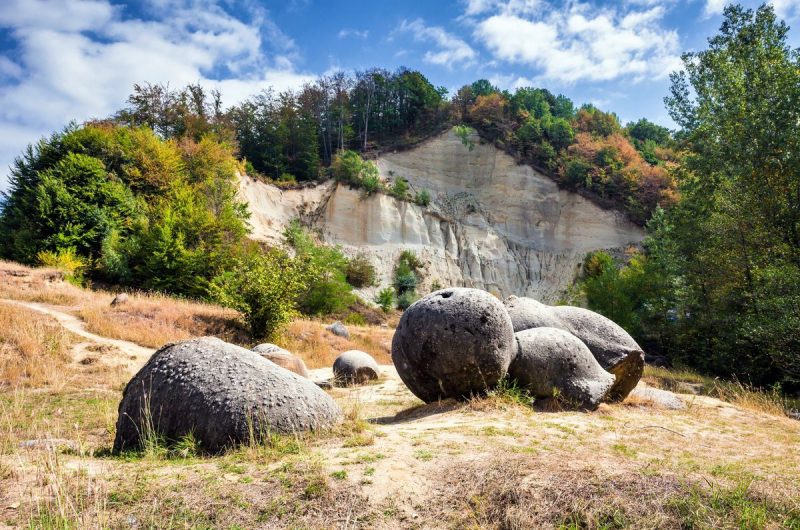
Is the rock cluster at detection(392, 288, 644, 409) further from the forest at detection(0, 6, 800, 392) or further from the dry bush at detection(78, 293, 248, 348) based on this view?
the dry bush at detection(78, 293, 248, 348)

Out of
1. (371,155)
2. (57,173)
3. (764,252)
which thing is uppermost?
(371,155)

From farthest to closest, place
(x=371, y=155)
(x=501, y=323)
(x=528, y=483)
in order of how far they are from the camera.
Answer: (x=371, y=155), (x=501, y=323), (x=528, y=483)

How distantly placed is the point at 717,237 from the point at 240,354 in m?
17.5

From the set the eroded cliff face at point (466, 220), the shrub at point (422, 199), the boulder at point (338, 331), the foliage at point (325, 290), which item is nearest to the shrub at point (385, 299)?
the eroded cliff face at point (466, 220)

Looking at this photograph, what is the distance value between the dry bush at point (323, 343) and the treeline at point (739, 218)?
1231 cm

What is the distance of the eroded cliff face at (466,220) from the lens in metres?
39.7

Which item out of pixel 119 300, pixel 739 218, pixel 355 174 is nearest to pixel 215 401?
pixel 119 300

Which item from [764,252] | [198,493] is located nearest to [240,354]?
[198,493]

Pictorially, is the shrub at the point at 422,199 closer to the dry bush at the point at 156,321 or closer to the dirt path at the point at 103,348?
the dry bush at the point at 156,321

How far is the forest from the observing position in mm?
14375

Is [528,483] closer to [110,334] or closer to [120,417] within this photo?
[120,417]

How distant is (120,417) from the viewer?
5.12 m

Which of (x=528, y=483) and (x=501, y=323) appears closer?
(x=528, y=483)

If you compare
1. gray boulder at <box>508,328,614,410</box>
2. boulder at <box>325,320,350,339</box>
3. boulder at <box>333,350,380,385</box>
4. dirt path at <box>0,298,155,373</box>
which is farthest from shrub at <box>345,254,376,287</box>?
gray boulder at <box>508,328,614,410</box>
